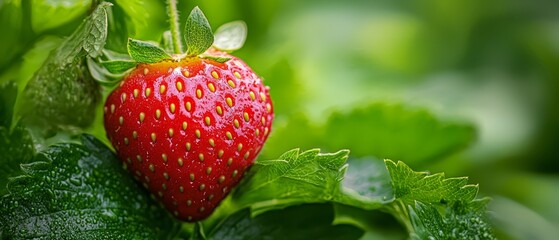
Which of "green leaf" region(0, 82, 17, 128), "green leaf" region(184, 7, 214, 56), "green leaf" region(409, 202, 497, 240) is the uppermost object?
"green leaf" region(184, 7, 214, 56)

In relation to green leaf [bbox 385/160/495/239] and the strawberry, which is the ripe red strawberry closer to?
the strawberry

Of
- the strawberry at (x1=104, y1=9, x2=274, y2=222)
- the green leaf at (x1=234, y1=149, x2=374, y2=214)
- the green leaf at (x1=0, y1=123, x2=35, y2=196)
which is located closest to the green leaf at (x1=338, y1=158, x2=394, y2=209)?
the green leaf at (x1=234, y1=149, x2=374, y2=214)

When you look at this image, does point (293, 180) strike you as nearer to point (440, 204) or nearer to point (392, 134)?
point (440, 204)

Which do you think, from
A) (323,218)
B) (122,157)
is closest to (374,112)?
(323,218)

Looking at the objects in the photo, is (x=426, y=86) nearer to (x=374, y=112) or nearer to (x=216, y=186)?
(x=374, y=112)

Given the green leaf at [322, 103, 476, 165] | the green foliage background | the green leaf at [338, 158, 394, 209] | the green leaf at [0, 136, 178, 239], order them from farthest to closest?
the green leaf at [322, 103, 476, 165] < the green foliage background < the green leaf at [338, 158, 394, 209] < the green leaf at [0, 136, 178, 239]

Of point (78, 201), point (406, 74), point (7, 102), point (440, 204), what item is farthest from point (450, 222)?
point (406, 74)

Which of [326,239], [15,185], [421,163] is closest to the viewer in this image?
[15,185]
